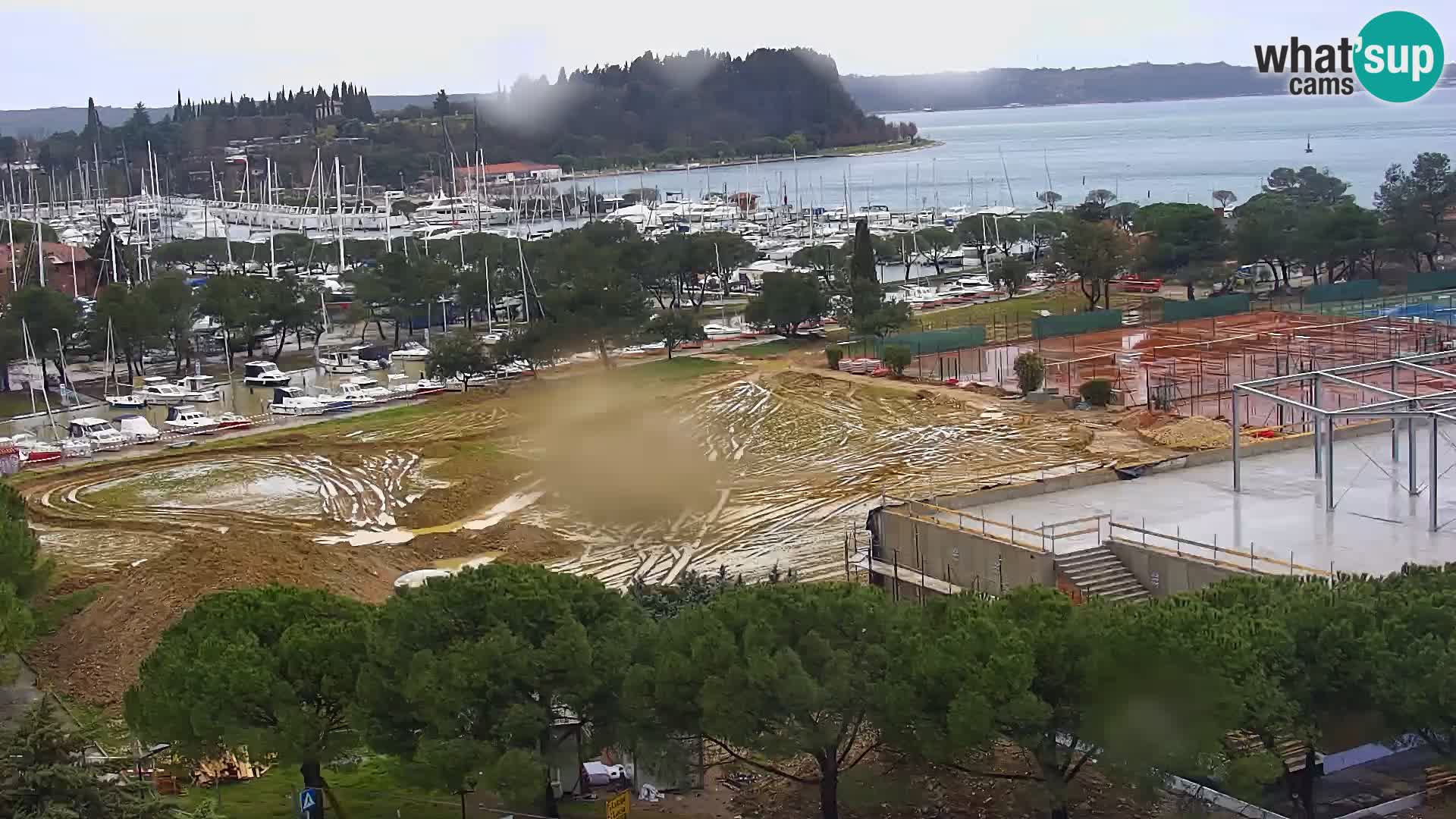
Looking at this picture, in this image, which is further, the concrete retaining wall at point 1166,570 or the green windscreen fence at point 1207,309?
the green windscreen fence at point 1207,309

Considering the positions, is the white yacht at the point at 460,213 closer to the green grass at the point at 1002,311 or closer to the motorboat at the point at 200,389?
the green grass at the point at 1002,311

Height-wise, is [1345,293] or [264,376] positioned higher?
[1345,293]

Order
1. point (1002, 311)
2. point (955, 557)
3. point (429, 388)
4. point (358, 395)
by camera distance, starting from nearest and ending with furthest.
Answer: point (955, 557) < point (358, 395) < point (429, 388) < point (1002, 311)

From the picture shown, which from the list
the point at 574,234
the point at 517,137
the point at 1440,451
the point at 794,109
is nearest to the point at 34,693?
the point at 1440,451

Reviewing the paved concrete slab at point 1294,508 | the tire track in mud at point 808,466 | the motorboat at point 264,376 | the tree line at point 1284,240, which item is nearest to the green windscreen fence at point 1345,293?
the tree line at point 1284,240

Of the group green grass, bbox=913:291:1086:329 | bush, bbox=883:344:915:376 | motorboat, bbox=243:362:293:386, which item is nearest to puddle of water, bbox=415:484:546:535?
bush, bbox=883:344:915:376

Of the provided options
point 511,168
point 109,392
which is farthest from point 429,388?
point 511,168

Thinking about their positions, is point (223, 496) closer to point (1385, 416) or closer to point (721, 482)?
point (721, 482)
